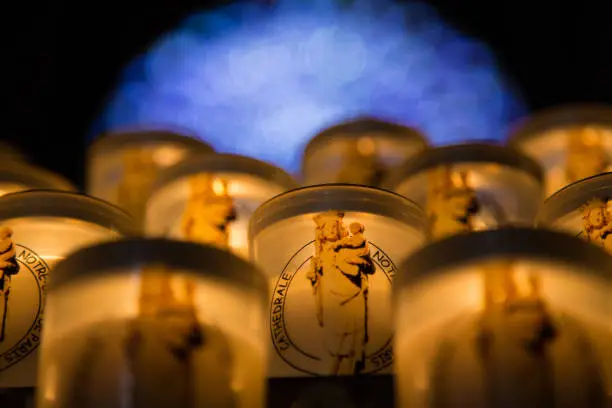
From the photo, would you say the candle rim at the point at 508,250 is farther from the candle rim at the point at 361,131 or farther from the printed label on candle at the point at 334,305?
the candle rim at the point at 361,131

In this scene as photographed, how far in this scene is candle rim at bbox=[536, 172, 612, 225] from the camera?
38.2 inches

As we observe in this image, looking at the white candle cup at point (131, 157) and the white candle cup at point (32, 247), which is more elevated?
the white candle cup at point (131, 157)

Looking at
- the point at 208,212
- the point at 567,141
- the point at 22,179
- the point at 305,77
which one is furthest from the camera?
the point at 305,77

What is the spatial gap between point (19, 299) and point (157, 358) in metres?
0.23

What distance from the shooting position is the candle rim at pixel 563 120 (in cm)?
125

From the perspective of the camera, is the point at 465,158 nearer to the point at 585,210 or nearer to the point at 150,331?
the point at 585,210

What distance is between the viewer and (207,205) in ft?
3.43

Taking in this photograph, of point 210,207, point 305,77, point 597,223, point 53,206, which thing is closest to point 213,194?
point 210,207

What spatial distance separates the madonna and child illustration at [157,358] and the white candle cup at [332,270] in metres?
0.13

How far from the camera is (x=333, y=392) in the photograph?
Answer: 0.83 metres

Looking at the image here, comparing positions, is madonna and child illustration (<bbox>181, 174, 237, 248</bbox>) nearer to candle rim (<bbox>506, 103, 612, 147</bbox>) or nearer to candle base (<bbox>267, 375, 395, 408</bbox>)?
candle base (<bbox>267, 375, 395, 408</bbox>)

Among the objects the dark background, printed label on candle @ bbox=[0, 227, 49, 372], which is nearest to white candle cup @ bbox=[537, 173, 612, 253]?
printed label on candle @ bbox=[0, 227, 49, 372]

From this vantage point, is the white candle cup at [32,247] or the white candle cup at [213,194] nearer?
the white candle cup at [32,247]

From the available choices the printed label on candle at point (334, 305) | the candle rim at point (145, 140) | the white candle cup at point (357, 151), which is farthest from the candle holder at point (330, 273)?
the candle rim at point (145, 140)
